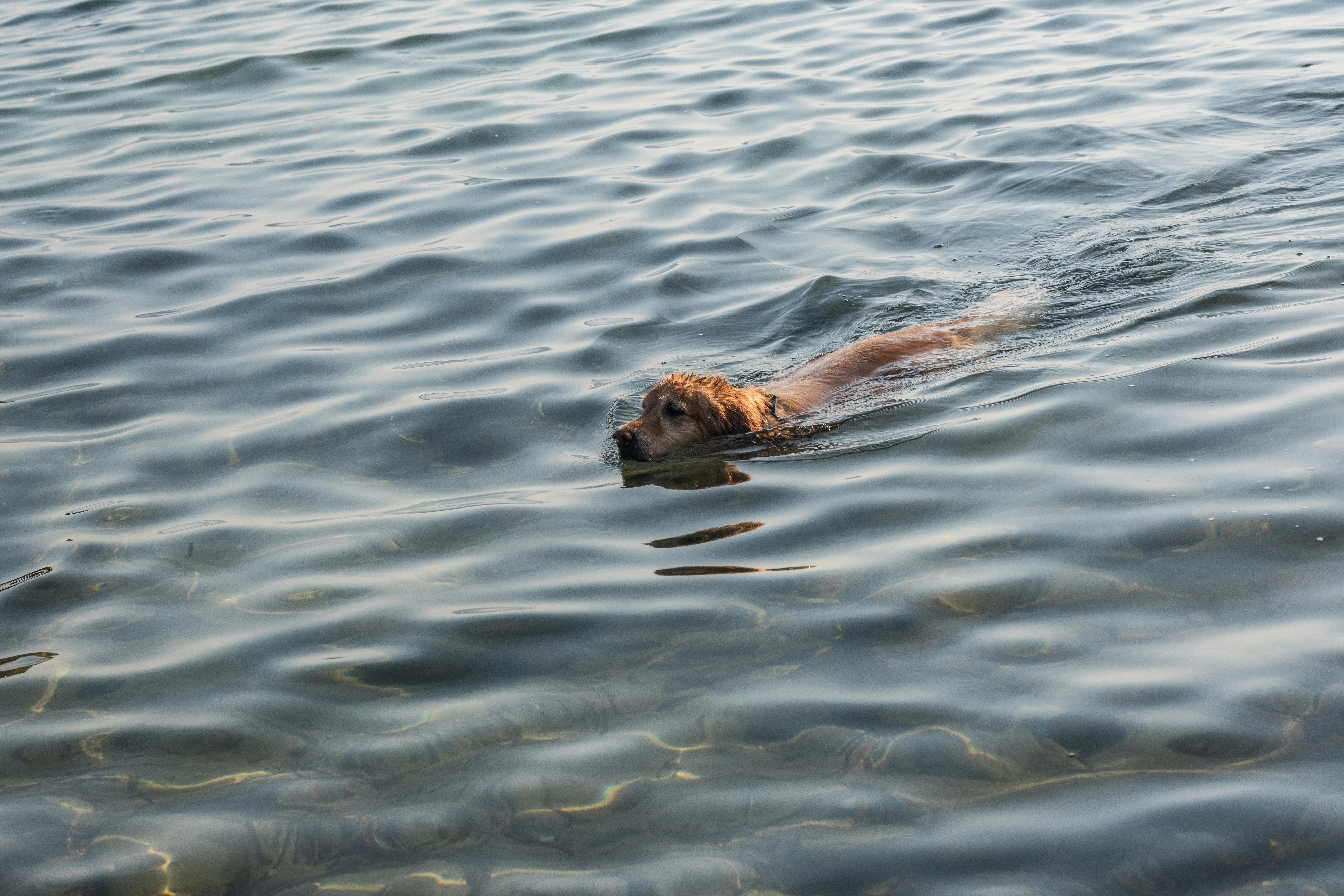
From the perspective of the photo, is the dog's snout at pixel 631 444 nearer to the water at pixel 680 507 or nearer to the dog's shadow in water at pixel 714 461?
the dog's shadow in water at pixel 714 461

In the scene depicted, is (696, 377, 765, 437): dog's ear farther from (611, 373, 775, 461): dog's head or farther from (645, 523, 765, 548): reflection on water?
(645, 523, 765, 548): reflection on water

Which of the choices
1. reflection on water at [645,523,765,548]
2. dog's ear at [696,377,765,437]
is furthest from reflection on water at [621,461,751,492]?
reflection on water at [645,523,765,548]

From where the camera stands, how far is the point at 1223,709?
11.9 feet

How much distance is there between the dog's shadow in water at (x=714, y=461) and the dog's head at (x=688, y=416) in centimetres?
5

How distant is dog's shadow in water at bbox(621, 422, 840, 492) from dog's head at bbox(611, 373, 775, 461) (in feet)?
0.15

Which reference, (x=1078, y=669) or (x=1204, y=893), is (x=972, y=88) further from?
(x=1204, y=893)

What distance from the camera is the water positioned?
3.46 metres

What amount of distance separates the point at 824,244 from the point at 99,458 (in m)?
5.34

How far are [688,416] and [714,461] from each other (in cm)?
28

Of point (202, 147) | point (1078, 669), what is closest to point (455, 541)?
point (1078, 669)

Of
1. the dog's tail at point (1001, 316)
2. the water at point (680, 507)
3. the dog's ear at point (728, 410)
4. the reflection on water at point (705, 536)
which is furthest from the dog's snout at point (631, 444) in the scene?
Result: the dog's tail at point (1001, 316)

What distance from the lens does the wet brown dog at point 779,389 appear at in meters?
6.46

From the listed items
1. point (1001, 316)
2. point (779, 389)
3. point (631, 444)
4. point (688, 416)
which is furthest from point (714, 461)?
point (1001, 316)

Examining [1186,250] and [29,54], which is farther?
[29,54]
